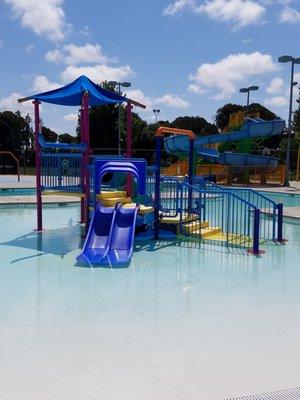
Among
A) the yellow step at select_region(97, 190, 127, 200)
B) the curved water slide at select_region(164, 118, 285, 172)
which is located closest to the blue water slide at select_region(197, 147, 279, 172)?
the curved water slide at select_region(164, 118, 285, 172)

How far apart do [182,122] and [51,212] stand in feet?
201

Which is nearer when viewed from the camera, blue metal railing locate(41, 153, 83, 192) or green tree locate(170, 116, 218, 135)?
blue metal railing locate(41, 153, 83, 192)

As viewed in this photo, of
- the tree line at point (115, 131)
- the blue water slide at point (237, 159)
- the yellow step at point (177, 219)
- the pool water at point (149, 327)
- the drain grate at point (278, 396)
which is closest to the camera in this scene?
the drain grate at point (278, 396)

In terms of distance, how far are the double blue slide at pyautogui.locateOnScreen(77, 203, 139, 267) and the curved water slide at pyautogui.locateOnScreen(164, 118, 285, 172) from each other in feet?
56.7

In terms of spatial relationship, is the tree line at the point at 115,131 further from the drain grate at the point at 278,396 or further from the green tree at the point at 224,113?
the drain grate at the point at 278,396

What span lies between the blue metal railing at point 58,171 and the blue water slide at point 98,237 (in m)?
1.50

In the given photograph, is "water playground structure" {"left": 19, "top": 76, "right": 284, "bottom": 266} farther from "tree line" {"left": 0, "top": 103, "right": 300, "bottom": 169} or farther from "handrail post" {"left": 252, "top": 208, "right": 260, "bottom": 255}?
"tree line" {"left": 0, "top": 103, "right": 300, "bottom": 169}

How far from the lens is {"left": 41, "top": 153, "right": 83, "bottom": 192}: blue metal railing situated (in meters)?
10.0

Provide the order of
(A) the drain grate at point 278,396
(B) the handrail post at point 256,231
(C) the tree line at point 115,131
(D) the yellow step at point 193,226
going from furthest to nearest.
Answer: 1. (C) the tree line at point 115,131
2. (D) the yellow step at point 193,226
3. (B) the handrail post at point 256,231
4. (A) the drain grate at point 278,396

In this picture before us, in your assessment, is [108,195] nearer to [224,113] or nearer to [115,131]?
[115,131]

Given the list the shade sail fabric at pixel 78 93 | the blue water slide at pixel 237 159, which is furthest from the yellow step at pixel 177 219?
the blue water slide at pixel 237 159

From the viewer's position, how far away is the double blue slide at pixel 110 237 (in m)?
7.36

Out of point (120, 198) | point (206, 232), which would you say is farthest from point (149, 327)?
point (206, 232)

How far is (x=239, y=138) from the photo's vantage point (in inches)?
1072
